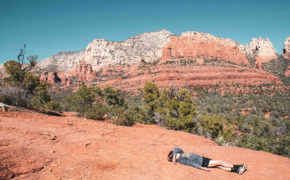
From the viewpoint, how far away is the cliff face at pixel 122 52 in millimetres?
121000

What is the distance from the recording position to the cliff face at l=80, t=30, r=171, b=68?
12100 cm

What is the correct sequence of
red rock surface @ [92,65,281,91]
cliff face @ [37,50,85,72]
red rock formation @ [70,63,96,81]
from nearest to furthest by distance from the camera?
1. red rock surface @ [92,65,281,91]
2. red rock formation @ [70,63,96,81]
3. cliff face @ [37,50,85,72]

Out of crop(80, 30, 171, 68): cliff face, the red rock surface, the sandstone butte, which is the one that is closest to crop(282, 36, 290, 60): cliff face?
the sandstone butte

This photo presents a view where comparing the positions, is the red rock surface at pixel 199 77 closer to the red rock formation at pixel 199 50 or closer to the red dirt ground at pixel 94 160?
the red rock formation at pixel 199 50

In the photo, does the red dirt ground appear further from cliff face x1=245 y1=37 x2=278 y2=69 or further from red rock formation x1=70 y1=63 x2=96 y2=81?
cliff face x1=245 y1=37 x2=278 y2=69

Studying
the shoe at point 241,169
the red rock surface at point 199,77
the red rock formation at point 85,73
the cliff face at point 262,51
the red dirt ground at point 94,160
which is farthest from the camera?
the red rock formation at point 85,73

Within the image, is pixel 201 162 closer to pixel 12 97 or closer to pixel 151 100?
pixel 12 97

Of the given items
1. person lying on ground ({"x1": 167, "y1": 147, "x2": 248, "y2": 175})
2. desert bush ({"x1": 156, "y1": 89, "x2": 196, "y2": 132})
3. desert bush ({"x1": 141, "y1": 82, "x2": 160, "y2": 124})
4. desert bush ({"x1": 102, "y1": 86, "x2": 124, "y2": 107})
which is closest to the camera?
person lying on ground ({"x1": 167, "y1": 147, "x2": 248, "y2": 175})

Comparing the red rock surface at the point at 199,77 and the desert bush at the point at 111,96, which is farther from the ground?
the red rock surface at the point at 199,77

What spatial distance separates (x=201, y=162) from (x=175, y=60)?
260ft

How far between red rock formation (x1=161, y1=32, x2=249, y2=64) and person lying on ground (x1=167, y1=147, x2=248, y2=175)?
8032 centimetres

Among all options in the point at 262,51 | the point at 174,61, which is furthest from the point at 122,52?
the point at 262,51

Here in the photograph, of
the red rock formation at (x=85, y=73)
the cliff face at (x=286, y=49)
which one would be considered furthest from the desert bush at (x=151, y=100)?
the cliff face at (x=286, y=49)

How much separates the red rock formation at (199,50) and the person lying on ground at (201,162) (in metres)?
80.3
